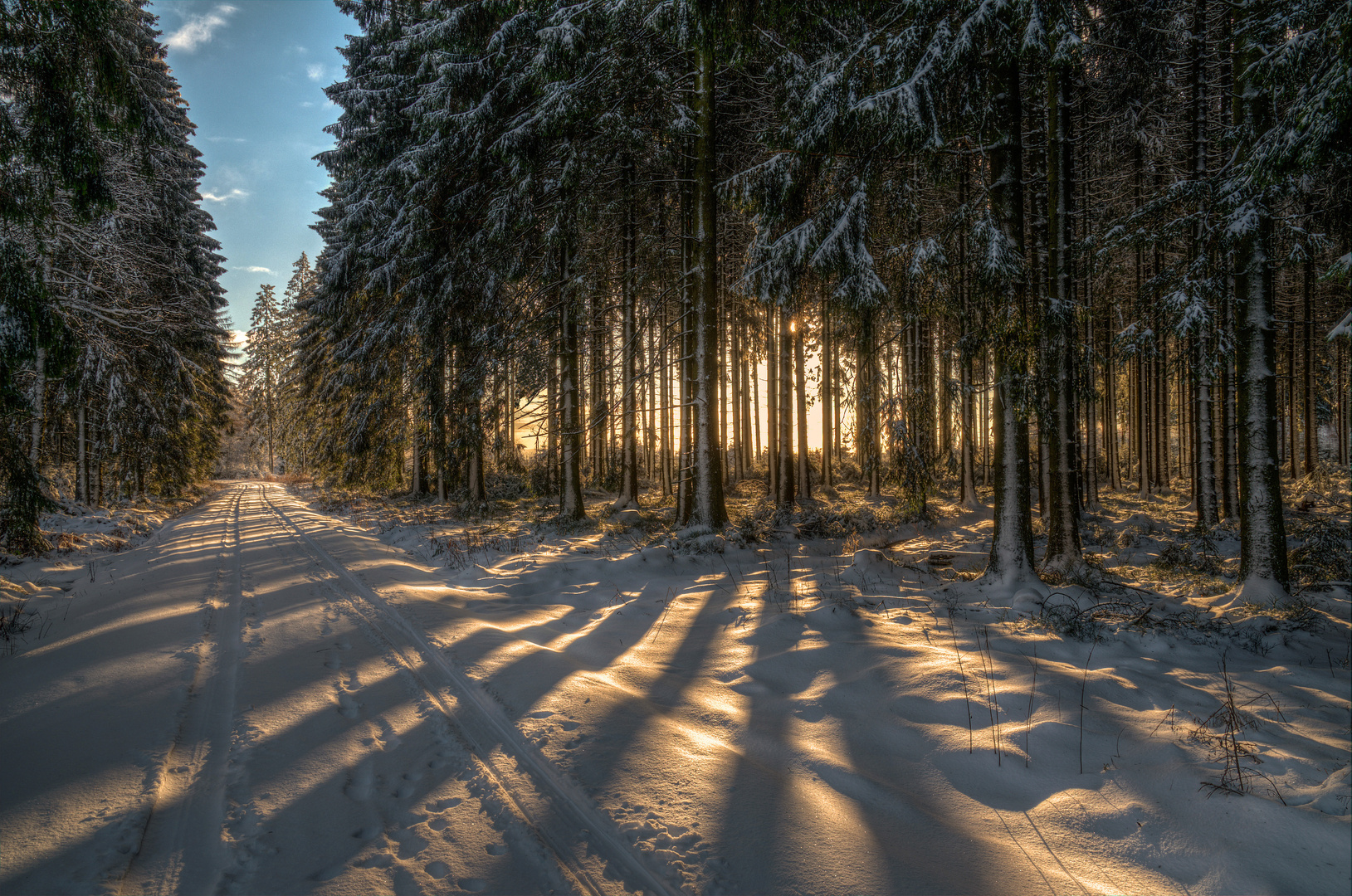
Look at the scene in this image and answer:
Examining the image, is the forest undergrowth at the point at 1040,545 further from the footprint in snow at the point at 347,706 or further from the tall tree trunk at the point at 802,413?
the footprint in snow at the point at 347,706

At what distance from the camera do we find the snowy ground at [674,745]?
8.06 ft

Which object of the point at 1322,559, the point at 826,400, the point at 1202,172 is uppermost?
the point at 1202,172

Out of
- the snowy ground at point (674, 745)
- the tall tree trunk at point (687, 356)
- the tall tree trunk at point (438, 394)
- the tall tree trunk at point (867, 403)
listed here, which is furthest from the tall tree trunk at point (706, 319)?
the tall tree trunk at point (438, 394)

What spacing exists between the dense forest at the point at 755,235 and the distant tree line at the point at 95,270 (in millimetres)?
65

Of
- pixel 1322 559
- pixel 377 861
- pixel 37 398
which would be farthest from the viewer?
pixel 37 398

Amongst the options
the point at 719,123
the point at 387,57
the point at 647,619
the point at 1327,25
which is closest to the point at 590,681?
the point at 647,619

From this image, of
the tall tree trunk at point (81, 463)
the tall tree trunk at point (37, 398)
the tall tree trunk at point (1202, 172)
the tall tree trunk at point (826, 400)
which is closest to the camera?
the tall tree trunk at point (1202, 172)

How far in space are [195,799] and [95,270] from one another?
1764 centimetres

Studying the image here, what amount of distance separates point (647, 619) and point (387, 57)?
17.8 meters

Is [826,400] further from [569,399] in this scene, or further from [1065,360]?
[1065,360]

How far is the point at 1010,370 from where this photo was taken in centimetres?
714

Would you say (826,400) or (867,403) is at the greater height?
(826,400)

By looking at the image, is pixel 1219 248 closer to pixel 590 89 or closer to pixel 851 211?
pixel 851 211

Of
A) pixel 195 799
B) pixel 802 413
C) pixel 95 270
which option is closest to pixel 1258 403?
pixel 802 413
